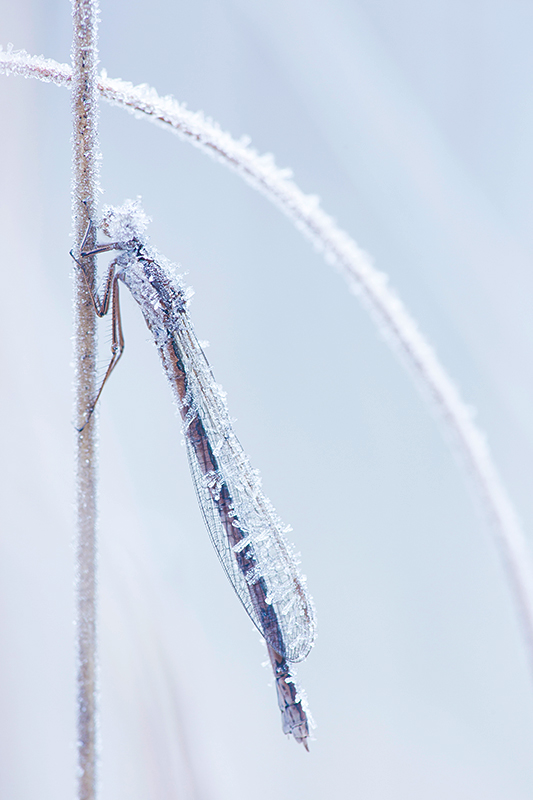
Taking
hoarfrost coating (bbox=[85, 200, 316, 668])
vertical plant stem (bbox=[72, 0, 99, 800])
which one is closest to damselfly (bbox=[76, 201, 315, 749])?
hoarfrost coating (bbox=[85, 200, 316, 668])

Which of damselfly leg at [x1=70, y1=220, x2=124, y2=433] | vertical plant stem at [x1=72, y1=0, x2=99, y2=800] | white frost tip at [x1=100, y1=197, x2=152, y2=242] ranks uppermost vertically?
white frost tip at [x1=100, y1=197, x2=152, y2=242]

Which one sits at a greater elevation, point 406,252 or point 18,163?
point 18,163

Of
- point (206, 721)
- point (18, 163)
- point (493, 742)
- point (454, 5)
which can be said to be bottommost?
point (493, 742)

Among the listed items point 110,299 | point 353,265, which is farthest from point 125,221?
point 353,265

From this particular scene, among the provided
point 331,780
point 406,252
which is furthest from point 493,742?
point 406,252

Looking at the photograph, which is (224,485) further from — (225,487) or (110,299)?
(110,299)

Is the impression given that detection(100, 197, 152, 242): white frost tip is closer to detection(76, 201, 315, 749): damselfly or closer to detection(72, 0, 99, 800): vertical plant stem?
detection(76, 201, 315, 749): damselfly

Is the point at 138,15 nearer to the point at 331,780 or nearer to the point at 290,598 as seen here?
the point at 290,598

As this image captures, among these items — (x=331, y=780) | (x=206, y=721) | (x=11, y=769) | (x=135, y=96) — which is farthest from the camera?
(x=331, y=780)
